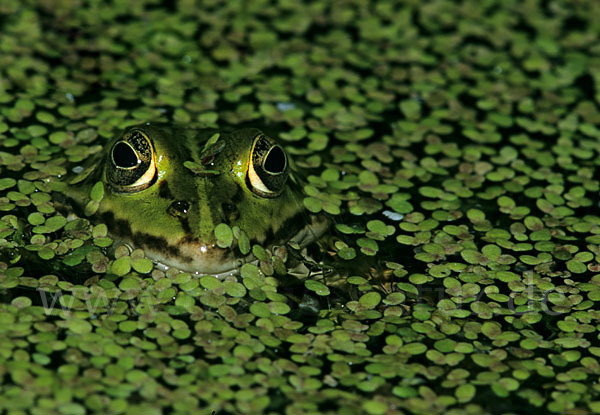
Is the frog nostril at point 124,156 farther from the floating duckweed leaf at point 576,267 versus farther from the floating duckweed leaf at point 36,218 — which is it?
the floating duckweed leaf at point 576,267

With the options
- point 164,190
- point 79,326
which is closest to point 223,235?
point 164,190

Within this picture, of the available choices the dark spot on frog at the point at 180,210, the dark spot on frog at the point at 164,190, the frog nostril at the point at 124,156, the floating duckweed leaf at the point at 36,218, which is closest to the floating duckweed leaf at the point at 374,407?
the dark spot on frog at the point at 180,210

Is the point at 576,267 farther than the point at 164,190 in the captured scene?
Yes

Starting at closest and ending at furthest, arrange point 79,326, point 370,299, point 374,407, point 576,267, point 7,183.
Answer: point 374,407
point 79,326
point 370,299
point 576,267
point 7,183

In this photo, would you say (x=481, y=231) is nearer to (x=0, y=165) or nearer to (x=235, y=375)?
(x=235, y=375)

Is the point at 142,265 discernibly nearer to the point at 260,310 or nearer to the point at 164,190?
the point at 164,190

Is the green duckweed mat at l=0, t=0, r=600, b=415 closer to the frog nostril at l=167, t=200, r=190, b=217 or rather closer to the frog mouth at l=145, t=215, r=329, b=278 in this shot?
the frog mouth at l=145, t=215, r=329, b=278

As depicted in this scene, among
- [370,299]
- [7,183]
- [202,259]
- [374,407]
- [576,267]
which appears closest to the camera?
[374,407]
